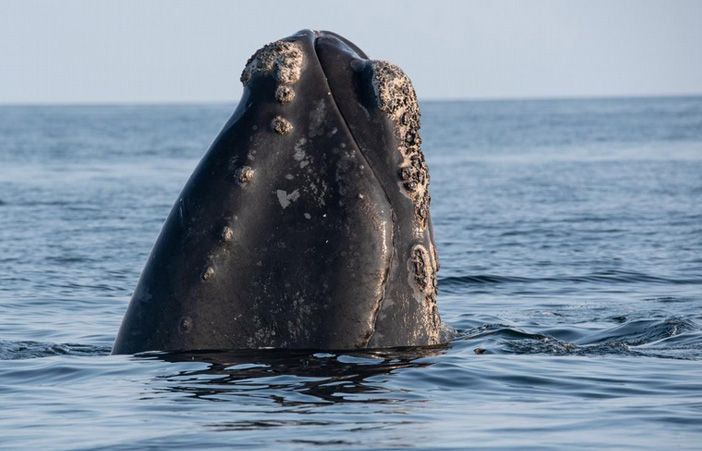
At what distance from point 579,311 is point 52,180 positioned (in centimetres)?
2685

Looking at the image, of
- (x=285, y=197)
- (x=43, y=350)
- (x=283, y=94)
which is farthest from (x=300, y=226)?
(x=43, y=350)

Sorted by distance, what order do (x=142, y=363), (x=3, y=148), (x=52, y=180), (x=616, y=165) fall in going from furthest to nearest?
(x=3, y=148) < (x=616, y=165) < (x=52, y=180) < (x=142, y=363)

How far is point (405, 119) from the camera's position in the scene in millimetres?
8477

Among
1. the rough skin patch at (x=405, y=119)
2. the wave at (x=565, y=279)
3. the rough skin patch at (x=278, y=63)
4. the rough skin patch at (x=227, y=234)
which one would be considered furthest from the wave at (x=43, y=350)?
the wave at (x=565, y=279)

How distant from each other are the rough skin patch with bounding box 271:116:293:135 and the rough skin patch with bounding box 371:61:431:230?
1.89ft

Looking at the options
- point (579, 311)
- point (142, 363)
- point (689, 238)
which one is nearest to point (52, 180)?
A: point (689, 238)

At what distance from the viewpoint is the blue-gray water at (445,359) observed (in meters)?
7.79

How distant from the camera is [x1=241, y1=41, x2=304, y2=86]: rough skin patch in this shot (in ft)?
27.8

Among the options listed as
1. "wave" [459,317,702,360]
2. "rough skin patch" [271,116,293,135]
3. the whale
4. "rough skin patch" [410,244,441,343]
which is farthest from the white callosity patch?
"wave" [459,317,702,360]

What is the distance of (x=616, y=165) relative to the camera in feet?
143

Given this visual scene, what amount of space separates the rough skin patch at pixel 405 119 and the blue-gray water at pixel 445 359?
1.08m

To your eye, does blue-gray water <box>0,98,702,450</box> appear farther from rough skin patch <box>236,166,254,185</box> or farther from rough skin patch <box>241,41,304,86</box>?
rough skin patch <box>241,41,304,86</box>

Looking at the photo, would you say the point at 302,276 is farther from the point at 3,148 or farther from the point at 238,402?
the point at 3,148

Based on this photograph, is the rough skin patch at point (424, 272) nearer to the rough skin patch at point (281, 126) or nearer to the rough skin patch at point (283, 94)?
the rough skin patch at point (281, 126)
